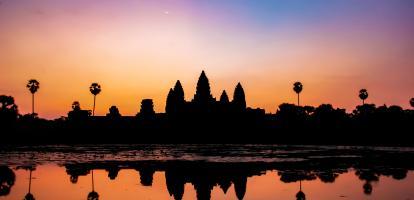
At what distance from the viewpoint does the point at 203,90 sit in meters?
130

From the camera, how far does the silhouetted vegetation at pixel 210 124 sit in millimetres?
86775

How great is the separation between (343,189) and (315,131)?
7137 centimetres

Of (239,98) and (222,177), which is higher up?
(239,98)

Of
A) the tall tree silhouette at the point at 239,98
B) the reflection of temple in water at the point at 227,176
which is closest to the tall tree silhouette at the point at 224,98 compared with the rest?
the tall tree silhouette at the point at 239,98

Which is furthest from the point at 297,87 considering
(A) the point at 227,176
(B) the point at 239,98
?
(A) the point at 227,176

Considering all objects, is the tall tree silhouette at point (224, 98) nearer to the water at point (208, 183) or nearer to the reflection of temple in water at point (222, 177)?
the reflection of temple in water at point (222, 177)

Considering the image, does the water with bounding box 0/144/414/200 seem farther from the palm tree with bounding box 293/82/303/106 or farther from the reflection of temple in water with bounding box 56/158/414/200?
the palm tree with bounding box 293/82/303/106

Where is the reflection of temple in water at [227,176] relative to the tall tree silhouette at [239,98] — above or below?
below

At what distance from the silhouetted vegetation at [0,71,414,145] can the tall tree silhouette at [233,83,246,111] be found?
17cm

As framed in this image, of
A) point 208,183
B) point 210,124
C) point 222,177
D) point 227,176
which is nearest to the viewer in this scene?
point 208,183

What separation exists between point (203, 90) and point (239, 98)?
40.0 ft

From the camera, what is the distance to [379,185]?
2228 cm

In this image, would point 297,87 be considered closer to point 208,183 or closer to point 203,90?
point 203,90

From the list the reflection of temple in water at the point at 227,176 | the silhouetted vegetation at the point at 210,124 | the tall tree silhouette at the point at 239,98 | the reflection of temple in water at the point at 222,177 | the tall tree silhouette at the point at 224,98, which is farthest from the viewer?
the tall tree silhouette at the point at 239,98
